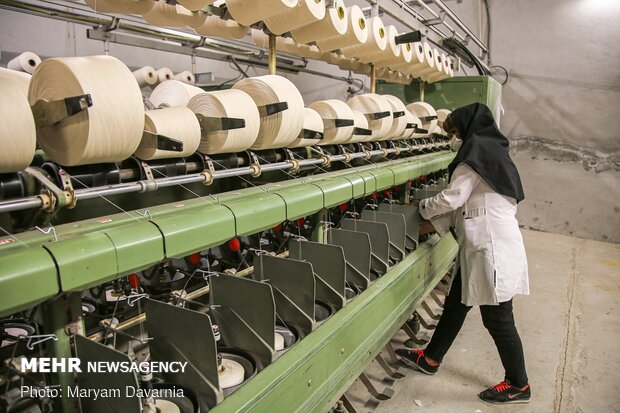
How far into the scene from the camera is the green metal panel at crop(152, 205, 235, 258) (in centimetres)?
125

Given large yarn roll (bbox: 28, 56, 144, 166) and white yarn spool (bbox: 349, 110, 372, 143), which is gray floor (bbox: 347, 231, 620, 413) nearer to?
white yarn spool (bbox: 349, 110, 372, 143)

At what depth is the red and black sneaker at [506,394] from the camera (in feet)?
8.12

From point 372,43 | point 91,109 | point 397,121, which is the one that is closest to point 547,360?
point 397,121

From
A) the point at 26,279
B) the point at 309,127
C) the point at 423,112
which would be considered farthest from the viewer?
the point at 423,112

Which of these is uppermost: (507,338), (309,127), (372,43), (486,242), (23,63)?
(372,43)

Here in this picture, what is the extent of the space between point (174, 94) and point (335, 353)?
1284 mm

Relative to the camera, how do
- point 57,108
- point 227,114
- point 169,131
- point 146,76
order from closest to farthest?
point 57,108 < point 169,131 < point 227,114 < point 146,76

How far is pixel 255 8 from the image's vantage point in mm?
1781

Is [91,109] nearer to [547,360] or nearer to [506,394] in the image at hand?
[506,394]

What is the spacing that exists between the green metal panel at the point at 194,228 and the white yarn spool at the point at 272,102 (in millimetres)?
466

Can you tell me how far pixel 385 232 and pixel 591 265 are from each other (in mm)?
3819

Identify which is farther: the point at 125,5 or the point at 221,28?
the point at 221,28

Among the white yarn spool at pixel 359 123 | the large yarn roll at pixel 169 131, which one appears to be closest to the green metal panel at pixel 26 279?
the large yarn roll at pixel 169 131

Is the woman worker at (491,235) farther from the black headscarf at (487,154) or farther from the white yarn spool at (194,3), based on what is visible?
the white yarn spool at (194,3)
